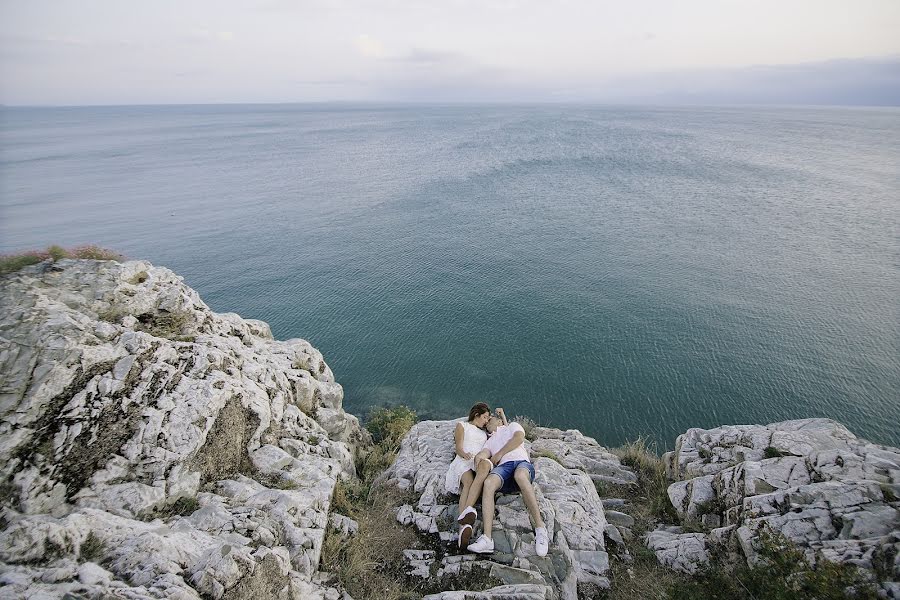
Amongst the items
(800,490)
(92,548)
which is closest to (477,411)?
(800,490)

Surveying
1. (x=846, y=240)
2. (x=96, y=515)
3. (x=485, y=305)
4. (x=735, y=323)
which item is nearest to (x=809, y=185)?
(x=846, y=240)

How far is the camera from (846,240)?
4706cm

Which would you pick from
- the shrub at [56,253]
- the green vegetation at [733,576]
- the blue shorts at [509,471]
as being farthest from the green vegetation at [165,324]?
the green vegetation at [733,576]

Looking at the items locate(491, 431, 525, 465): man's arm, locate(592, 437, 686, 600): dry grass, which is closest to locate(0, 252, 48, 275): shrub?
locate(491, 431, 525, 465): man's arm

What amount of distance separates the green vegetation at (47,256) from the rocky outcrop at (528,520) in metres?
10.4

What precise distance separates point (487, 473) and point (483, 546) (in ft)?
5.09

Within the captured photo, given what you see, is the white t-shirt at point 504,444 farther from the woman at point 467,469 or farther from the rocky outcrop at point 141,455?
the rocky outcrop at point 141,455

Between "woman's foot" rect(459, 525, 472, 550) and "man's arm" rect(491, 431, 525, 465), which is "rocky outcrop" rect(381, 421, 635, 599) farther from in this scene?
"man's arm" rect(491, 431, 525, 465)

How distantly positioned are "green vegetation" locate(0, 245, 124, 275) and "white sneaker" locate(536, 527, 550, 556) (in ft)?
43.1

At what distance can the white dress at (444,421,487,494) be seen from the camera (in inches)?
444

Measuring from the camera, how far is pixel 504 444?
11.1 m

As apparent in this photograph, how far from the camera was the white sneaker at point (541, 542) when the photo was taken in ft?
30.7

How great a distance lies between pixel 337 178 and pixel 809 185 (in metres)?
76.9

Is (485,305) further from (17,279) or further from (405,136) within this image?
(405,136)
